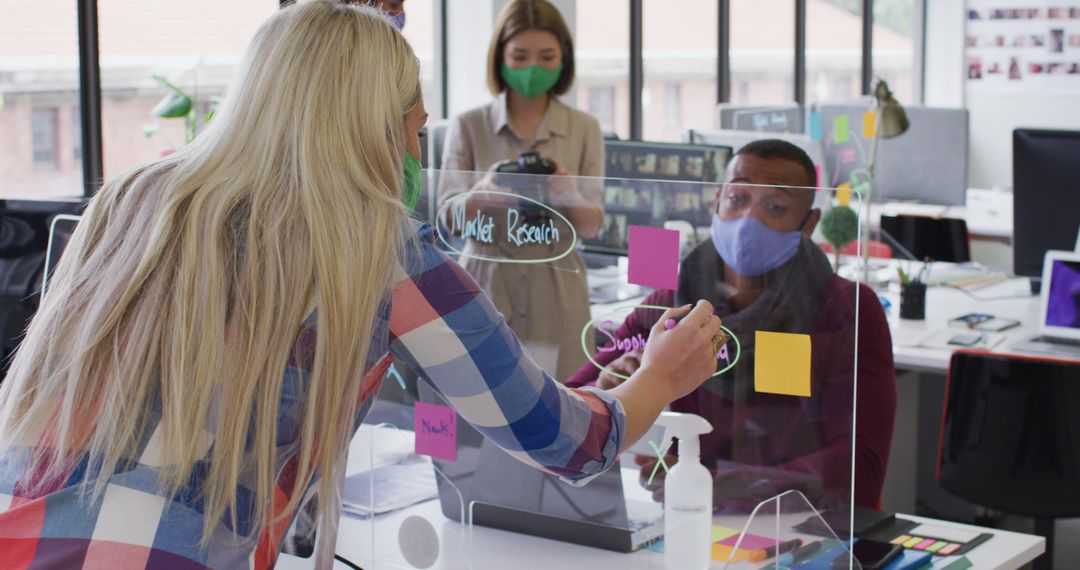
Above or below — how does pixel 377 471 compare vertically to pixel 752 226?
below

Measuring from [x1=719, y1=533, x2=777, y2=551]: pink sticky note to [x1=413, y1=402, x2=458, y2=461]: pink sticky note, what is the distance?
41 centimetres

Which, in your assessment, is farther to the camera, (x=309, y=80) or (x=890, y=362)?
(x=890, y=362)

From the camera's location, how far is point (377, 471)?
1752 millimetres

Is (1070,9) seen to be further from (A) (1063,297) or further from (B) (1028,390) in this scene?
(B) (1028,390)

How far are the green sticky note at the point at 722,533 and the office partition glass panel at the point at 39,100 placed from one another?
2.44 meters

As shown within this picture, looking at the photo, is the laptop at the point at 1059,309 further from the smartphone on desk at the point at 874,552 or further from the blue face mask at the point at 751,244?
the blue face mask at the point at 751,244

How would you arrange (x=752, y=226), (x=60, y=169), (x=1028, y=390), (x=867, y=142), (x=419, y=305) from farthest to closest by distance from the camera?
1. (x=867, y=142)
2. (x=60, y=169)
3. (x=1028, y=390)
4. (x=752, y=226)
5. (x=419, y=305)

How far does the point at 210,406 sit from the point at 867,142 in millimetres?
4492

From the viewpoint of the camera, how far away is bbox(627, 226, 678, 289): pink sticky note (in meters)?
1.47

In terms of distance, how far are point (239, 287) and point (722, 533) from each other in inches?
29.9

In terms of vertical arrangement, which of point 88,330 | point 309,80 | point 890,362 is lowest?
point 890,362

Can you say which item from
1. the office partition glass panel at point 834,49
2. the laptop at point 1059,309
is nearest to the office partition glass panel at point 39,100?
the laptop at point 1059,309

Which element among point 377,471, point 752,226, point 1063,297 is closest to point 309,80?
point 752,226

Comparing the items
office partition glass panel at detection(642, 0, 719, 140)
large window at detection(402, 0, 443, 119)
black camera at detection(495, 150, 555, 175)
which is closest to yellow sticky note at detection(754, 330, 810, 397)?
black camera at detection(495, 150, 555, 175)
